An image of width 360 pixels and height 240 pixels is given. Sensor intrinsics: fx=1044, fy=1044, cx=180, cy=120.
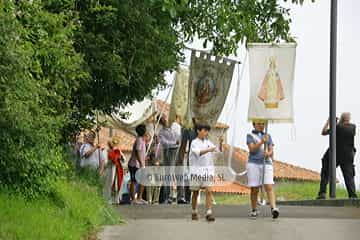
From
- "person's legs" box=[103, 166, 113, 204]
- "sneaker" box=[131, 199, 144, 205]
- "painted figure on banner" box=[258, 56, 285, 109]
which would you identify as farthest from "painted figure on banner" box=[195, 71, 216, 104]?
"painted figure on banner" box=[258, 56, 285, 109]

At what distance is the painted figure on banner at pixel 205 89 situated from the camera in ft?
70.2

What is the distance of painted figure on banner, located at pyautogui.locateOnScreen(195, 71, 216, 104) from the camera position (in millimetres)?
21397

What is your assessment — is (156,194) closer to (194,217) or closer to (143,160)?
(143,160)

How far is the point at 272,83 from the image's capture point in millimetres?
16938

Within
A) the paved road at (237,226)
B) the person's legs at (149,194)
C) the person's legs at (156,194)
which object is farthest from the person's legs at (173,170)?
the paved road at (237,226)

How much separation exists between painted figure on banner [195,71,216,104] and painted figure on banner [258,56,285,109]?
4.27 m

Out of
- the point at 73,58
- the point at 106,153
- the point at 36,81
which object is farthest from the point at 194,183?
the point at 106,153

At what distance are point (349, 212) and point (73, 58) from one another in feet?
20.0

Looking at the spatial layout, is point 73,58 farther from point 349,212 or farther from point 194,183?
point 349,212

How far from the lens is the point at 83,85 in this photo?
16.6 metres

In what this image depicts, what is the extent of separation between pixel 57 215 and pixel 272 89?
611cm

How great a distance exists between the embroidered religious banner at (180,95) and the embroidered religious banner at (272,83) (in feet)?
18.2

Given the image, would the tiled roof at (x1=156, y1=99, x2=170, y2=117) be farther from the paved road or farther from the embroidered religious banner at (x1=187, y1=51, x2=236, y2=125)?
the paved road

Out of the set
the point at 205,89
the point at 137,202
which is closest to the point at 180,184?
the point at 137,202
